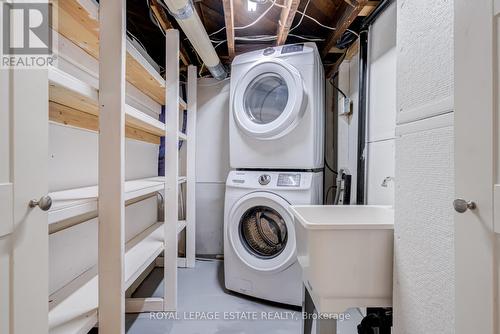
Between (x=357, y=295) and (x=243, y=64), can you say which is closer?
(x=357, y=295)

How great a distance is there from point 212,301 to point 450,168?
1822 millimetres

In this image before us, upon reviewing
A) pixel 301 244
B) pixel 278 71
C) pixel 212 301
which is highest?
pixel 278 71

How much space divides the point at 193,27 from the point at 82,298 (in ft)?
4.91

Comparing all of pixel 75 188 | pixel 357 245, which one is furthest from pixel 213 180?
pixel 357 245

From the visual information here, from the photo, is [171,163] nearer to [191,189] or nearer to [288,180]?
[288,180]

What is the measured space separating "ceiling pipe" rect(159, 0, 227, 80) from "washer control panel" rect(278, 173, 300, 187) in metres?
1.02

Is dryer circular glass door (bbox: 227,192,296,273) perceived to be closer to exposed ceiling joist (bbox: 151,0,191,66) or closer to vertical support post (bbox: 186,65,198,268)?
vertical support post (bbox: 186,65,198,268)

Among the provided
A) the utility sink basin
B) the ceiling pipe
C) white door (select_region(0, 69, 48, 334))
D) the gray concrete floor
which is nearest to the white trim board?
the utility sink basin

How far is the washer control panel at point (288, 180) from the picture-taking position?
2.07 metres

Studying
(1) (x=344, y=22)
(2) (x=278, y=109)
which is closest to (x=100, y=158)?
(2) (x=278, y=109)

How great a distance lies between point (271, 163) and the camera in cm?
221

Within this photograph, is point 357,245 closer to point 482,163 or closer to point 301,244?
point 301,244

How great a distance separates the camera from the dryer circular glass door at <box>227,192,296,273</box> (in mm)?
2006

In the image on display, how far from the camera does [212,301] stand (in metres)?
2.10
